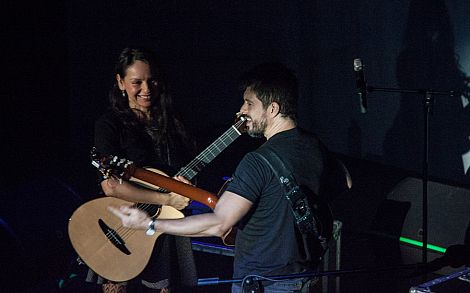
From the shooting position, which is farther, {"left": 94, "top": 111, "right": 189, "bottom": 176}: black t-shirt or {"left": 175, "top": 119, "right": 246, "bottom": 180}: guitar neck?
{"left": 175, "top": 119, "right": 246, "bottom": 180}: guitar neck

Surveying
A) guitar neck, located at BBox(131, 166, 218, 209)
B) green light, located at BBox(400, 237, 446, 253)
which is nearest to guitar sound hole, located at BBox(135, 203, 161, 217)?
guitar neck, located at BBox(131, 166, 218, 209)

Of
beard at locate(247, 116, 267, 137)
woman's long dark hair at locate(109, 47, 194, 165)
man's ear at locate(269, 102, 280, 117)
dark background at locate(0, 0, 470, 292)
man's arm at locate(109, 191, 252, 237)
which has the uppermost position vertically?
dark background at locate(0, 0, 470, 292)

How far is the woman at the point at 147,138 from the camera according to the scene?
4.10 metres

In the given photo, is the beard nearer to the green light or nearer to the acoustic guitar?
the acoustic guitar

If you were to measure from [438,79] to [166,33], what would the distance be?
8.12 ft

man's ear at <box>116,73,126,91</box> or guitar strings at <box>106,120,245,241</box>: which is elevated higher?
man's ear at <box>116,73,126,91</box>

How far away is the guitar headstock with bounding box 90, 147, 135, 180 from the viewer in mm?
3854

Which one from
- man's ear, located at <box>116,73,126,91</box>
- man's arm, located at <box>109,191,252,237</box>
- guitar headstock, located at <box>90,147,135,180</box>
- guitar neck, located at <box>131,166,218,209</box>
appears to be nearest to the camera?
man's arm, located at <box>109,191,252,237</box>

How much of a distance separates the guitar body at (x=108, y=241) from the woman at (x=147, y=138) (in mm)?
73

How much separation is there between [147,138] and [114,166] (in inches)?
16.0

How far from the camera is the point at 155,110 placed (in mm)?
4402

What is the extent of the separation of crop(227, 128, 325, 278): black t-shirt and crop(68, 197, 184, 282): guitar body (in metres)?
1.09

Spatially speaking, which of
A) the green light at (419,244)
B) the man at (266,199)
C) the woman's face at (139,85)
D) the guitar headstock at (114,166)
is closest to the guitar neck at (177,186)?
the guitar headstock at (114,166)

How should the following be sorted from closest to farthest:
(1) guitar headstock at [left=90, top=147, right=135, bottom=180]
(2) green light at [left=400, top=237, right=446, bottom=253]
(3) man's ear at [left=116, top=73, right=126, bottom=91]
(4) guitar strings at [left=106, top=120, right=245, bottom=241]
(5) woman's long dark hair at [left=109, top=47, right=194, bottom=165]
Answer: (1) guitar headstock at [left=90, top=147, right=135, bottom=180] → (4) guitar strings at [left=106, top=120, right=245, bottom=241] → (5) woman's long dark hair at [left=109, top=47, right=194, bottom=165] → (3) man's ear at [left=116, top=73, right=126, bottom=91] → (2) green light at [left=400, top=237, right=446, bottom=253]
